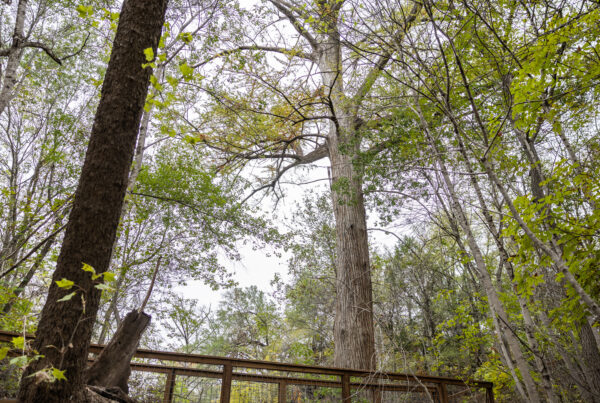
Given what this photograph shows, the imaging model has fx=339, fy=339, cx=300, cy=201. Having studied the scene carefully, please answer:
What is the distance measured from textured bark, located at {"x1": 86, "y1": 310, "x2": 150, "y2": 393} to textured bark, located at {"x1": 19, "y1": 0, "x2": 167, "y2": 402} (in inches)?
33.9

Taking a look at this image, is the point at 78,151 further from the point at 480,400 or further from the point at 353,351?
the point at 480,400

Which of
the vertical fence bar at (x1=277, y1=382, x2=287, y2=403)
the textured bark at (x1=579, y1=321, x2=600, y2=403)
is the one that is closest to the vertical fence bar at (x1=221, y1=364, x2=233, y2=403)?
the vertical fence bar at (x1=277, y1=382, x2=287, y2=403)

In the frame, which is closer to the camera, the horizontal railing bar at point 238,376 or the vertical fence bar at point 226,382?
the horizontal railing bar at point 238,376

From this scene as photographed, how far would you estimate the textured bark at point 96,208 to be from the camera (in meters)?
1.29

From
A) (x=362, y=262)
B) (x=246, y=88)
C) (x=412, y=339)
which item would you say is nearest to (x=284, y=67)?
(x=246, y=88)

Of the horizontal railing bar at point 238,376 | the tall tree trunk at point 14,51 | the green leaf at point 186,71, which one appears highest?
the tall tree trunk at point 14,51

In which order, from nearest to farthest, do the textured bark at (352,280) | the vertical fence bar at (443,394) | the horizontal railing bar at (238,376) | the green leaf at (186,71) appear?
the green leaf at (186,71)
the horizontal railing bar at (238,376)
the vertical fence bar at (443,394)
the textured bark at (352,280)

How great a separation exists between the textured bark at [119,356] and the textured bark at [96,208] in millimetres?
861

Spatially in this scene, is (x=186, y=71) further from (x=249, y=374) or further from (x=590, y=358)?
(x=590, y=358)

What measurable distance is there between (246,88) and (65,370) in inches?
246

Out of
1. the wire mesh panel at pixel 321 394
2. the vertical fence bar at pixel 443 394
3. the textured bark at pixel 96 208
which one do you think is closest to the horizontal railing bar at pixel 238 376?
the wire mesh panel at pixel 321 394

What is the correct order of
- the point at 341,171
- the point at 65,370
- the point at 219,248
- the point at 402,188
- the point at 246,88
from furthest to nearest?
the point at 219,248
the point at 341,171
the point at 246,88
the point at 402,188
the point at 65,370

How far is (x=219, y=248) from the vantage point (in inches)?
328

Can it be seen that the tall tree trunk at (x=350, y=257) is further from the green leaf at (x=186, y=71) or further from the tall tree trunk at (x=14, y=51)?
the tall tree trunk at (x=14, y=51)
